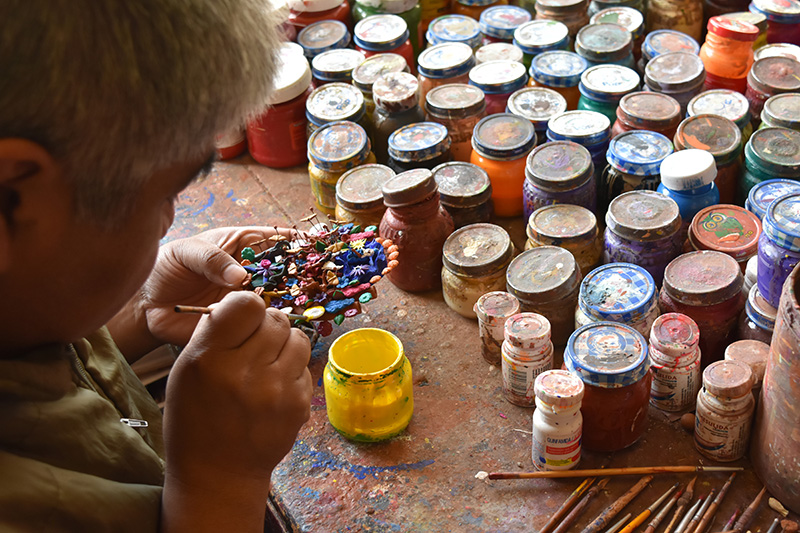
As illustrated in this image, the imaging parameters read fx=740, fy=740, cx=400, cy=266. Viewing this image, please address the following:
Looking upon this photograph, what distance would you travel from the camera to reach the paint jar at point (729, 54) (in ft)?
9.23

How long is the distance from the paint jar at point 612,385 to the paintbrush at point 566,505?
0.12 meters

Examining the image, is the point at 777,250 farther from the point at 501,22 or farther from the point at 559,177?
the point at 501,22

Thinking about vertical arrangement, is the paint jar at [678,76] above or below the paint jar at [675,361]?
above

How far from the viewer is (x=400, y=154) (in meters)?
2.60

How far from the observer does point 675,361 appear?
1825 mm

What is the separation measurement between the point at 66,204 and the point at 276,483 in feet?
3.99

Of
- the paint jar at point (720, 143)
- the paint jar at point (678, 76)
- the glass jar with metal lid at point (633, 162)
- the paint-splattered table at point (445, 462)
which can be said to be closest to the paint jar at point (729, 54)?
the paint jar at point (678, 76)

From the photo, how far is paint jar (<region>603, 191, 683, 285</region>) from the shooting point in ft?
7.00

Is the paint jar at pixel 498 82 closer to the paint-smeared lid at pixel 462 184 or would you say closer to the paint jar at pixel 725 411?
the paint-smeared lid at pixel 462 184

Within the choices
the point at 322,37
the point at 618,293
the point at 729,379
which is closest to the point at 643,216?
the point at 618,293

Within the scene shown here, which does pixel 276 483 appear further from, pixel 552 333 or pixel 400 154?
pixel 400 154

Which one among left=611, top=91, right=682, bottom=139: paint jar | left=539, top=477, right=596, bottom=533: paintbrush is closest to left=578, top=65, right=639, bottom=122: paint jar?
left=611, top=91, right=682, bottom=139: paint jar

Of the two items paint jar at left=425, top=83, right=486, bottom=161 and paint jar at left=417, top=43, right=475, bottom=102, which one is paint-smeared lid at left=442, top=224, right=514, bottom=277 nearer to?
paint jar at left=425, top=83, right=486, bottom=161

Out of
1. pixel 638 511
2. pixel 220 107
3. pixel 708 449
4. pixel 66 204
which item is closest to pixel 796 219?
pixel 708 449
